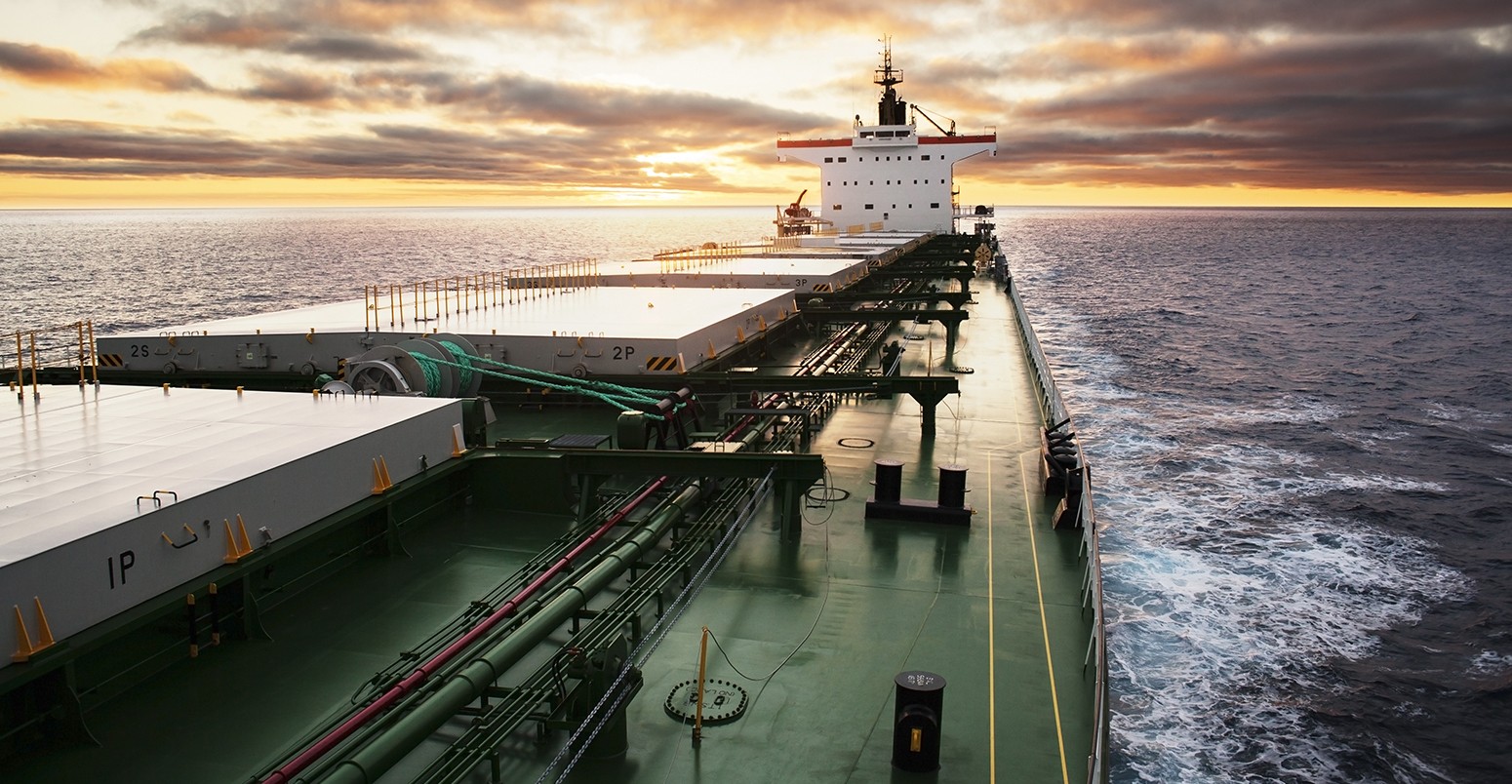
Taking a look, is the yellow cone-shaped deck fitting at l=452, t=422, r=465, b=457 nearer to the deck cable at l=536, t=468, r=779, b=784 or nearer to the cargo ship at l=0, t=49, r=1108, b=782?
the cargo ship at l=0, t=49, r=1108, b=782

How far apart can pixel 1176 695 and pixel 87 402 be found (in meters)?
19.1

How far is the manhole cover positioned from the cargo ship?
0.03 metres

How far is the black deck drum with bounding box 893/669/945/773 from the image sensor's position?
29.4 ft

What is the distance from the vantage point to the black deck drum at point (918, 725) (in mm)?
8961

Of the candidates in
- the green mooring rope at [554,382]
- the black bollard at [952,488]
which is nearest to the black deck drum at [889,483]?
the black bollard at [952,488]

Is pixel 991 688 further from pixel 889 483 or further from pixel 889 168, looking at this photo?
pixel 889 168

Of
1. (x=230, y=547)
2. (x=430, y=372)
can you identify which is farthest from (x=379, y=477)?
(x=430, y=372)

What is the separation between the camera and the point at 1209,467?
32.7m

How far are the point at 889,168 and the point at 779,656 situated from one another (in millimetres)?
69667

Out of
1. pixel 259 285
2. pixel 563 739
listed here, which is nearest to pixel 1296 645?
pixel 563 739

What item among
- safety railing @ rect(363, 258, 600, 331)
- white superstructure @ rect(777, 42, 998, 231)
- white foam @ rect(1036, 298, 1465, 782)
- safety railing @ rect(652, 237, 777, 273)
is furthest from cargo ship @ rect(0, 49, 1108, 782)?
white superstructure @ rect(777, 42, 998, 231)

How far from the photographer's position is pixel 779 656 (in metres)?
11.4

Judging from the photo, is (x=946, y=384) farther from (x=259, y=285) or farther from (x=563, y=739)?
(x=259, y=285)

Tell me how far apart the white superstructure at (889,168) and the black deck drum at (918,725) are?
6812 cm
